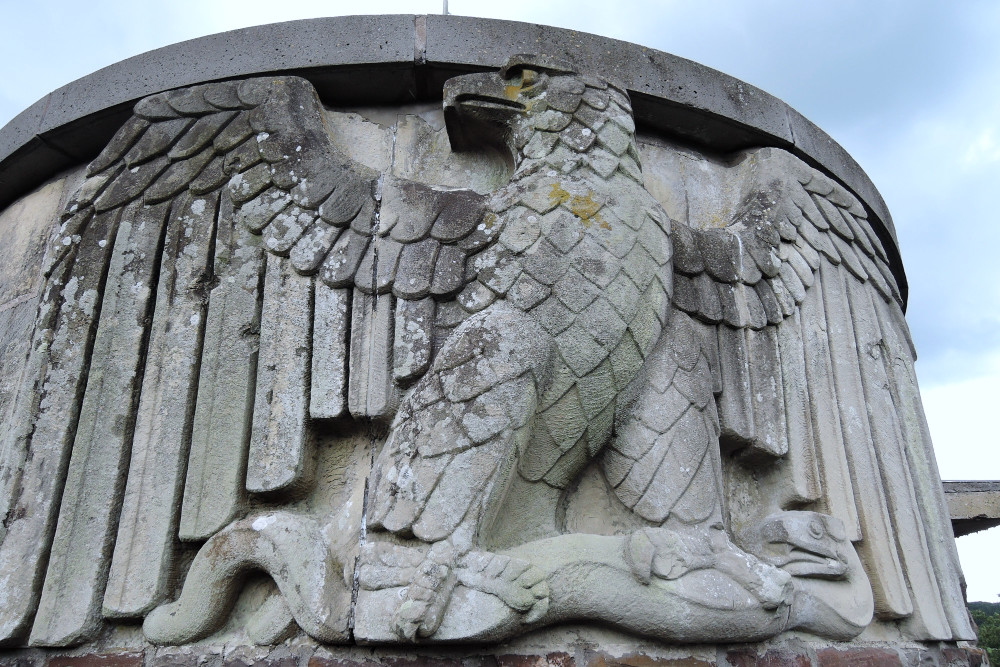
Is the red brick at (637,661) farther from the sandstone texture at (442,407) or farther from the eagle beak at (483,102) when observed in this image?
the eagle beak at (483,102)

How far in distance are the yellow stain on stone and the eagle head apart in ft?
0.34

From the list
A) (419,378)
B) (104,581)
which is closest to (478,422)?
(419,378)

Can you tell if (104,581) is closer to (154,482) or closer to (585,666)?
(154,482)

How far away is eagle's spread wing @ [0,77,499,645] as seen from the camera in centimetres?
231

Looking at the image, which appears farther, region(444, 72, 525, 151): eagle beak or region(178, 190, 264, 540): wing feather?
region(444, 72, 525, 151): eagle beak

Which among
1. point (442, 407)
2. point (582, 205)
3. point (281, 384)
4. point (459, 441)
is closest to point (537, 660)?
point (459, 441)

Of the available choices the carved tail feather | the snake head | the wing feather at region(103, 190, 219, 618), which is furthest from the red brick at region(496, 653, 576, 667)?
the wing feather at region(103, 190, 219, 618)

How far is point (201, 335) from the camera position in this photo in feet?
8.20

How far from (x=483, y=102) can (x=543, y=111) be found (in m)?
0.20

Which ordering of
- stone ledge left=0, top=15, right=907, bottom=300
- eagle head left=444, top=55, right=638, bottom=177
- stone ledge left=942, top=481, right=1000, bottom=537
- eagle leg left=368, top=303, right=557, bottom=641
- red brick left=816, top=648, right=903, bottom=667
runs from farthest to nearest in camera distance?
stone ledge left=942, top=481, right=1000, bottom=537, stone ledge left=0, top=15, right=907, bottom=300, eagle head left=444, top=55, right=638, bottom=177, red brick left=816, top=648, right=903, bottom=667, eagle leg left=368, top=303, right=557, bottom=641

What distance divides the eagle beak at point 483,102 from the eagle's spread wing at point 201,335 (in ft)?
1.03

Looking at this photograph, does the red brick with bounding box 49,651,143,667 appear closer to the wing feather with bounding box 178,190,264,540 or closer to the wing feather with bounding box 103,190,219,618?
the wing feather with bounding box 103,190,219,618

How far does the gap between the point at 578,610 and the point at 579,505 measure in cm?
40

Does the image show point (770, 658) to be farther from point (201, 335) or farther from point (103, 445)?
point (103, 445)
